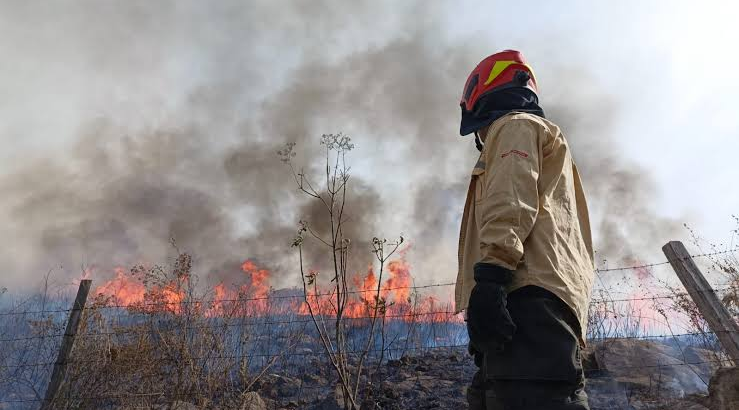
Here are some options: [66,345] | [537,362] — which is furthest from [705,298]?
[66,345]

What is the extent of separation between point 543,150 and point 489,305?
0.80 metres

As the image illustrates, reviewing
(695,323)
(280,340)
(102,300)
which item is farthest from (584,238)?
(102,300)

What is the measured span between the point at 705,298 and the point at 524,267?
12.3 ft

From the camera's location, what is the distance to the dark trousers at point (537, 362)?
1497mm

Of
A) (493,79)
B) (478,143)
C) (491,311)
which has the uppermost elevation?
(493,79)

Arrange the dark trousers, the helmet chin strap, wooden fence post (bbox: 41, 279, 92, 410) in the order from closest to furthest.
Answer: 1. the dark trousers
2. the helmet chin strap
3. wooden fence post (bbox: 41, 279, 92, 410)

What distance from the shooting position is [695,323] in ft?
15.8

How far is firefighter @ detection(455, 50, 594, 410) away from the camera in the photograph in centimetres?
153

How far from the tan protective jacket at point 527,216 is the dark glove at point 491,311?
49 millimetres

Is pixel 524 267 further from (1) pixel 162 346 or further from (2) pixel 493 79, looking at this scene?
(1) pixel 162 346

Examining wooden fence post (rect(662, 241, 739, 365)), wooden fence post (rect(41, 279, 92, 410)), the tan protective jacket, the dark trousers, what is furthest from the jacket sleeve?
wooden fence post (rect(41, 279, 92, 410))

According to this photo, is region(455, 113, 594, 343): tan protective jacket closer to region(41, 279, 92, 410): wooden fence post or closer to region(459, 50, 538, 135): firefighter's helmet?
region(459, 50, 538, 135): firefighter's helmet

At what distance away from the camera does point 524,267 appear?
5.55ft

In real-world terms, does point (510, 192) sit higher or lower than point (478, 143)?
lower
